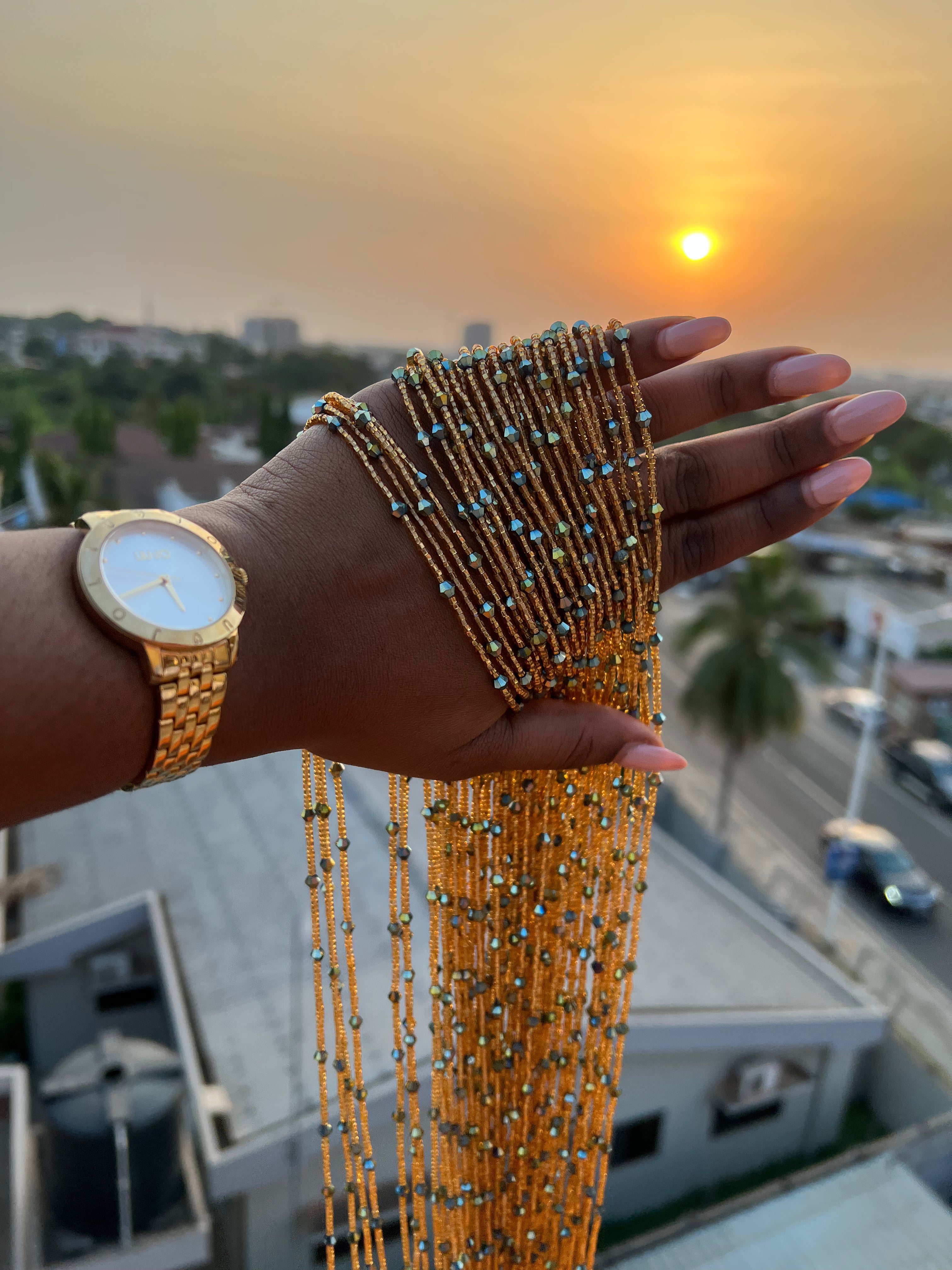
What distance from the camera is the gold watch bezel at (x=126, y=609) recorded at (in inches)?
25.4

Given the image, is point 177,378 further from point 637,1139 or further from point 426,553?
point 426,553

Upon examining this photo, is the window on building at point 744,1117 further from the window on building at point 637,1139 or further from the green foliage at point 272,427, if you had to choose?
the green foliage at point 272,427

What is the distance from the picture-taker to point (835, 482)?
87 cm

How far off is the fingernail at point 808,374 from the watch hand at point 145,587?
1.91 feet

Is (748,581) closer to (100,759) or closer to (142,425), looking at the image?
(142,425)

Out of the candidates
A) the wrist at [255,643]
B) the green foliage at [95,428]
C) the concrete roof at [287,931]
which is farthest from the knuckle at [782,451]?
the green foliage at [95,428]

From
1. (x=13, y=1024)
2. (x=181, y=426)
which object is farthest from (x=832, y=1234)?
(x=181, y=426)

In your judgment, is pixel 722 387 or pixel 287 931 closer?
pixel 722 387

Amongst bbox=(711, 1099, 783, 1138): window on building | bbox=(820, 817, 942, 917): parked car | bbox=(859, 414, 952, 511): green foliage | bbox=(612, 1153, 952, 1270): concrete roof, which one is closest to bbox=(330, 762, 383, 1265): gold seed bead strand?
bbox=(612, 1153, 952, 1270): concrete roof

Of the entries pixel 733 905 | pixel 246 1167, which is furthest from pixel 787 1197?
pixel 246 1167

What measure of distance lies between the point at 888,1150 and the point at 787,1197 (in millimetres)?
541

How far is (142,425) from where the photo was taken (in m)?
6.57

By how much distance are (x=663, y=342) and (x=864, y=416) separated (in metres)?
0.20

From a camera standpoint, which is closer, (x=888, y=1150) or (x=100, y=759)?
(x=100, y=759)
